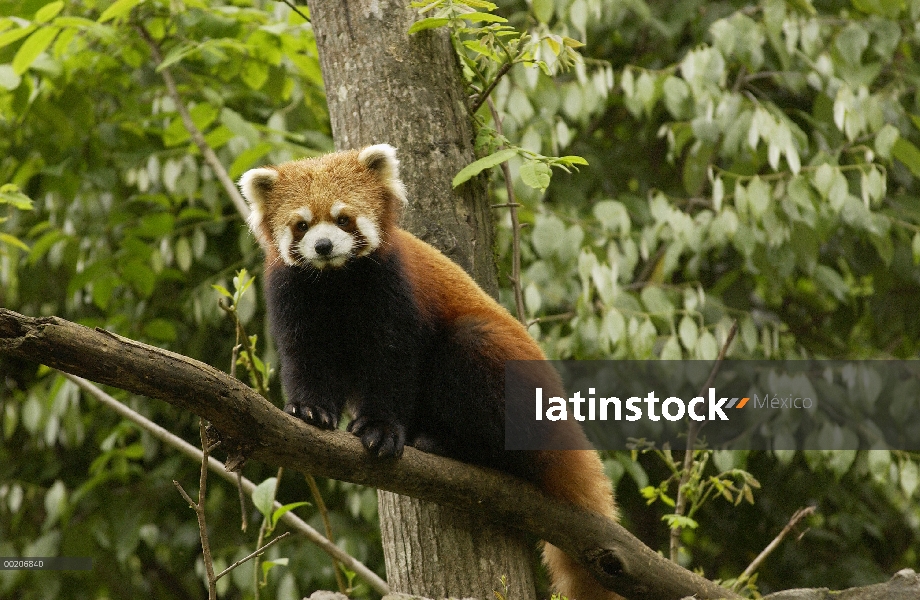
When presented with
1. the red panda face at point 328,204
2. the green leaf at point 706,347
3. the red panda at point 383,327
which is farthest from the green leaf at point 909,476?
the red panda face at point 328,204

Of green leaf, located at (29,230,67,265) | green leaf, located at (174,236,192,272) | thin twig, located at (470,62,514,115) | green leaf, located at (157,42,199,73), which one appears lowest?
green leaf, located at (174,236,192,272)

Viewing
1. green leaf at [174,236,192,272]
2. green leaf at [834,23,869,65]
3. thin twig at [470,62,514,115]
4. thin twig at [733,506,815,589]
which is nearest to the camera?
thin twig at [733,506,815,589]

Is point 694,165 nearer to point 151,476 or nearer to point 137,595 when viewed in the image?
point 151,476

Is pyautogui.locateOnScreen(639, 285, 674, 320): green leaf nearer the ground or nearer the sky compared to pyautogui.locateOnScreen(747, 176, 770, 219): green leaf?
nearer the ground

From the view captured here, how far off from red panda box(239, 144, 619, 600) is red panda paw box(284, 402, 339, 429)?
0.08ft

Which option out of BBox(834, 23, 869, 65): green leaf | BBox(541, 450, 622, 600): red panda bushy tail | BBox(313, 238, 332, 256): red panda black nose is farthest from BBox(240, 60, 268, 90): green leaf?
BBox(834, 23, 869, 65): green leaf

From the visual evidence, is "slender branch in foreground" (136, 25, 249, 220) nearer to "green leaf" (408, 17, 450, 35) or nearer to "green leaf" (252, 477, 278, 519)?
"green leaf" (408, 17, 450, 35)

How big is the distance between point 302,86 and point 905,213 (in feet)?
11.2

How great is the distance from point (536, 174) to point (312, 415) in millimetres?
1057

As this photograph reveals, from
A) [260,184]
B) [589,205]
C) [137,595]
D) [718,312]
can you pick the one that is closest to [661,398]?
[718,312]

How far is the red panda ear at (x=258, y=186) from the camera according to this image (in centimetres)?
289

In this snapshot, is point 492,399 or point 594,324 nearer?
point 492,399

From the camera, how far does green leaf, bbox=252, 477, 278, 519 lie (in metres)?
2.71

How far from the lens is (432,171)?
9.90 ft
